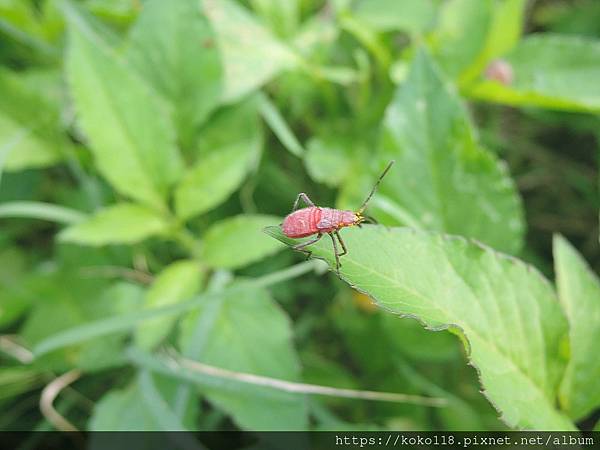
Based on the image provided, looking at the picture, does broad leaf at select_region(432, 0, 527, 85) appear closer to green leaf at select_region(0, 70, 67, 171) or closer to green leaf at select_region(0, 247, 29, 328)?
green leaf at select_region(0, 70, 67, 171)

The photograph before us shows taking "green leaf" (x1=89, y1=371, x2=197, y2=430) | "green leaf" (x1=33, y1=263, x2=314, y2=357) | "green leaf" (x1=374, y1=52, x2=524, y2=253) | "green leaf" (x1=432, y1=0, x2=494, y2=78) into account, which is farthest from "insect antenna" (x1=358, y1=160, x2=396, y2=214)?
"green leaf" (x1=89, y1=371, x2=197, y2=430)

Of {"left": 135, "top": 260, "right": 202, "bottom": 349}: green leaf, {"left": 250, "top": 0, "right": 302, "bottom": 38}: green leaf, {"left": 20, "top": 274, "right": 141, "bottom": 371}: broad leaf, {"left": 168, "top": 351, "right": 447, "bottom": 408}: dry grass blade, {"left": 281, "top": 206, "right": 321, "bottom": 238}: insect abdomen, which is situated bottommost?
{"left": 20, "top": 274, "right": 141, "bottom": 371}: broad leaf

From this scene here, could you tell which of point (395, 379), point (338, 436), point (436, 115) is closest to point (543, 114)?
point (436, 115)

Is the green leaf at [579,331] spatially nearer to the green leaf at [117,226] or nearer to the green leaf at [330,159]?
the green leaf at [330,159]

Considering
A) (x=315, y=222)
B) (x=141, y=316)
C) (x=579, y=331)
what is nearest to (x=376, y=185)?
(x=315, y=222)

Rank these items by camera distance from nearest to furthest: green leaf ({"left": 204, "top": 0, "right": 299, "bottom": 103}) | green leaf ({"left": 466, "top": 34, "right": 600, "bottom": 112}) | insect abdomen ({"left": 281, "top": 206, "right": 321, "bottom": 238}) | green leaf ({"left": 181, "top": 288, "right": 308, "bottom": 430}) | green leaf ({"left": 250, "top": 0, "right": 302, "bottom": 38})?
insect abdomen ({"left": 281, "top": 206, "right": 321, "bottom": 238})
green leaf ({"left": 181, "top": 288, "right": 308, "bottom": 430})
green leaf ({"left": 466, "top": 34, "right": 600, "bottom": 112})
green leaf ({"left": 204, "top": 0, "right": 299, "bottom": 103})
green leaf ({"left": 250, "top": 0, "right": 302, "bottom": 38})

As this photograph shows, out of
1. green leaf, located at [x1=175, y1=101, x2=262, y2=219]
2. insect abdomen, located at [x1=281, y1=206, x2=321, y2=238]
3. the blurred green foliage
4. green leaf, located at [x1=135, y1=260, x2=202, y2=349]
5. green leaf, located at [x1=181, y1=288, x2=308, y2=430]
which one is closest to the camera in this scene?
insect abdomen, located at [x1=281, y1=206, x2=321, y2=238]

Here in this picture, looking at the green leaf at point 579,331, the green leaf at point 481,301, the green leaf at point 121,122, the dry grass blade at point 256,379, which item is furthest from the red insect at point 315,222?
the green leaf at point 121,122

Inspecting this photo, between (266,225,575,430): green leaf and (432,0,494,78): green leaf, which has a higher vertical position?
(432,0,494,78): green leaf

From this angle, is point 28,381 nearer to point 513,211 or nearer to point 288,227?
point 288,227
